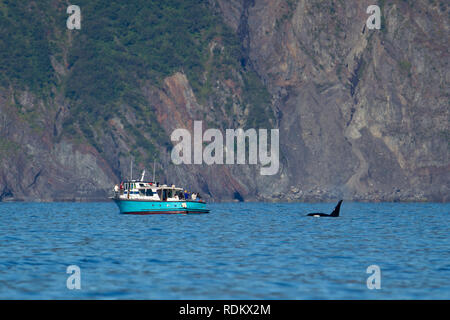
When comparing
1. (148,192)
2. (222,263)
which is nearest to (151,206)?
(148,192)

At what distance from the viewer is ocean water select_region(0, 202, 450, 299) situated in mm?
33688

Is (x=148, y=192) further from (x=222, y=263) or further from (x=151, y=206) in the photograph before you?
(x=222, y=263)

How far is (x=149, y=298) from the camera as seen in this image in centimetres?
3189

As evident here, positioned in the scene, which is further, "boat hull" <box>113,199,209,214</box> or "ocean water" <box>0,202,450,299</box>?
"boat hull" <box>113,199,209,214</box>

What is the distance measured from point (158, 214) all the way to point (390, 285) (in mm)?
78929

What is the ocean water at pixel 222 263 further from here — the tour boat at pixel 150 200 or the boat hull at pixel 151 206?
the tour boat at pixel 150 200

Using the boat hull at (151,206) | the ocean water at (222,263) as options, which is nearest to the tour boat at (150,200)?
the boat hull at (151,206)

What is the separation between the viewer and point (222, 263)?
44531 millimetres

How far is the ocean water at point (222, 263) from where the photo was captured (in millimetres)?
33688

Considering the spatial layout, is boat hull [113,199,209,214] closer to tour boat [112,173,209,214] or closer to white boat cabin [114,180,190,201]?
tour boat [112,173,209,214]

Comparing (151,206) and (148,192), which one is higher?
(148,192)

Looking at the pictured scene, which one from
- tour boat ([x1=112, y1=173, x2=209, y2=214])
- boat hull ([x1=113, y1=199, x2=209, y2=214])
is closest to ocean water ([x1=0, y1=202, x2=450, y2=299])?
boat hull ([x1=113, y1=199, x2=209, y2=214])
